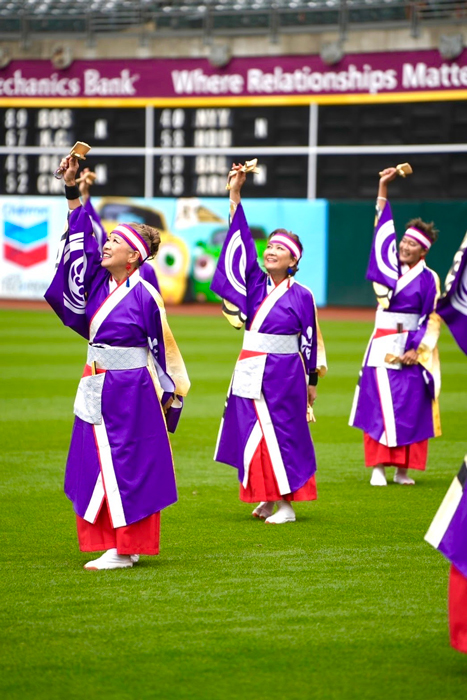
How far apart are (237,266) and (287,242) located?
0.35m

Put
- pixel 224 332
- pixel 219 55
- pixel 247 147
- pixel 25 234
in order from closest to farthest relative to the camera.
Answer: pixel 224 332 → pixel 247 147 → pixel 219 55 → pixel 25 234

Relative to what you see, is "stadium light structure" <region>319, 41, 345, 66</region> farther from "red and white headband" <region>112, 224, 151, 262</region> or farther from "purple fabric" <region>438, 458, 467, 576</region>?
"purple fabric" <region>438, 458, 467, 576</region>

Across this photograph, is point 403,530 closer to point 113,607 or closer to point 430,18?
point 113,607

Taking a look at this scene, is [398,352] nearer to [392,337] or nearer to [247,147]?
[392,337]

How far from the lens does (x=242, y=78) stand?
24.6 m

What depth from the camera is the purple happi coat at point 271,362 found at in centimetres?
727

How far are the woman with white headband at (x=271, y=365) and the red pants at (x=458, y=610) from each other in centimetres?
292

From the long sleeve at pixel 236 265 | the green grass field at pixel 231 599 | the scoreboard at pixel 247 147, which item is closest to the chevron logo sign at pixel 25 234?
the scoreboard at pixel 247 147

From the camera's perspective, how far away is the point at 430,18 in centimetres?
2412

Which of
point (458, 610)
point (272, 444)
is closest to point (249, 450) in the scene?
point (272, 444)

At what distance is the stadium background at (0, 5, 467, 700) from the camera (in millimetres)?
4711

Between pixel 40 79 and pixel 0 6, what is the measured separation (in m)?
4.60

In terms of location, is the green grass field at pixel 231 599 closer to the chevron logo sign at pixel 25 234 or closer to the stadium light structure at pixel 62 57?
the chevron logo sign at pixel 25 234

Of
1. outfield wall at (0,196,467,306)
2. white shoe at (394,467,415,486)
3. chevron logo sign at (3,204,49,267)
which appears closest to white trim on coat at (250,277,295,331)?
white shoe at (394,467,415,486)
